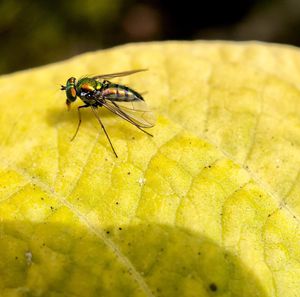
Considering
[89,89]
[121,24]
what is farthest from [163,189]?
[121,24]

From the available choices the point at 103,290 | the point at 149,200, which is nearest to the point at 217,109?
the point at 149,200

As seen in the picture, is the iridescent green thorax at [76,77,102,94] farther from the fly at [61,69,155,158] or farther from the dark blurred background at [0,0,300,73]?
the dark blurred background at [0,0,300,73]

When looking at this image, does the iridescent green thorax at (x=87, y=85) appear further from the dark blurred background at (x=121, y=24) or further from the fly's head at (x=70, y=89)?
the dark blurred background at (x=121, y=24)

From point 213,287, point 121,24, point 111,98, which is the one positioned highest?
point 213,287

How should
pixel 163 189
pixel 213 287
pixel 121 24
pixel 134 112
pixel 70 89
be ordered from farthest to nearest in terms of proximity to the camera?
pixel 121 24, pixel 70 89, pixel 134 112, pixel 163 189, pixel 213 287

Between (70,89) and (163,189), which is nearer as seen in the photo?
(163,189)

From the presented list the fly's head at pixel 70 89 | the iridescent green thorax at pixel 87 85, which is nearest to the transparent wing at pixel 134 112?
the iridescent green thorax at pixel 87 85

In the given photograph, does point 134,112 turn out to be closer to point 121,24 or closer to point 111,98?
point 111,98

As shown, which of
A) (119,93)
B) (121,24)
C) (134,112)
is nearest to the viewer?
(134,112)
